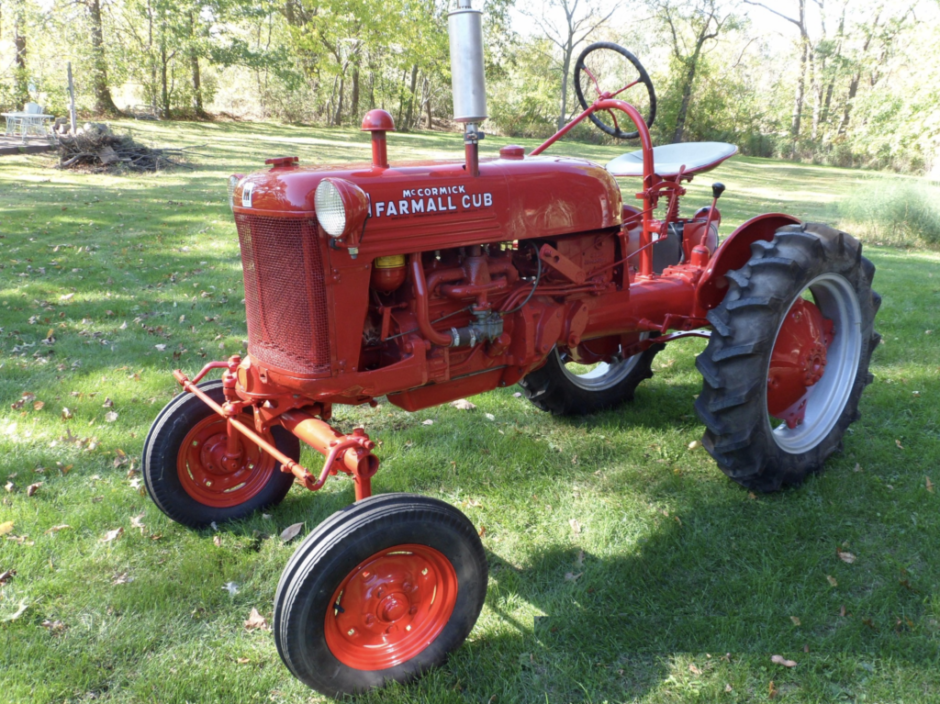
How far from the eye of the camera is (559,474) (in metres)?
3.50

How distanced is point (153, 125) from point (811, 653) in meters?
25.1

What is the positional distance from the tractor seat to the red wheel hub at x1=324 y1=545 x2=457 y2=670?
253 cm

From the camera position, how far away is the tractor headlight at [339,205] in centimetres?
214

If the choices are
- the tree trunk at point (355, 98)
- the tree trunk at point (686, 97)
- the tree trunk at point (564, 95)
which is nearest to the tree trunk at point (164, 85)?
the tree trunk at point (355, 98)

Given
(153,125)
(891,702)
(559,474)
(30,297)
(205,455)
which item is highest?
(153,125)

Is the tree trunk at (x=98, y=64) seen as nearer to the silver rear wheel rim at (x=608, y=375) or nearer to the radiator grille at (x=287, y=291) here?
the silver rear wheel rim at (x=608, y=375)

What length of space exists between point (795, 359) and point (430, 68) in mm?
30082

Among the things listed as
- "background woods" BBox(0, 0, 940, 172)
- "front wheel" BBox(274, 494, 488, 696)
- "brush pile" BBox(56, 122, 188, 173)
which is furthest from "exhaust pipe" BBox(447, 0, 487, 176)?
"background woods" BBox(0, 0, 940, 172)

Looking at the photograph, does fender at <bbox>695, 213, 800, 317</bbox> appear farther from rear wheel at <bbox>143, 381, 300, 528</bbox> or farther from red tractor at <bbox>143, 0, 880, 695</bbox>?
rear wheel at <bbox>143, 381, 300, 528</bbox>

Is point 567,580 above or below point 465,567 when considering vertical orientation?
below

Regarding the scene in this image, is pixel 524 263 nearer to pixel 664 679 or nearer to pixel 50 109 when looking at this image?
pixel 664 679

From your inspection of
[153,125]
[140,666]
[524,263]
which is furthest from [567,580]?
[153,125]

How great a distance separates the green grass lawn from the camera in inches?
89.7

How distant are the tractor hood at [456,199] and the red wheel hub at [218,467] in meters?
1.10
